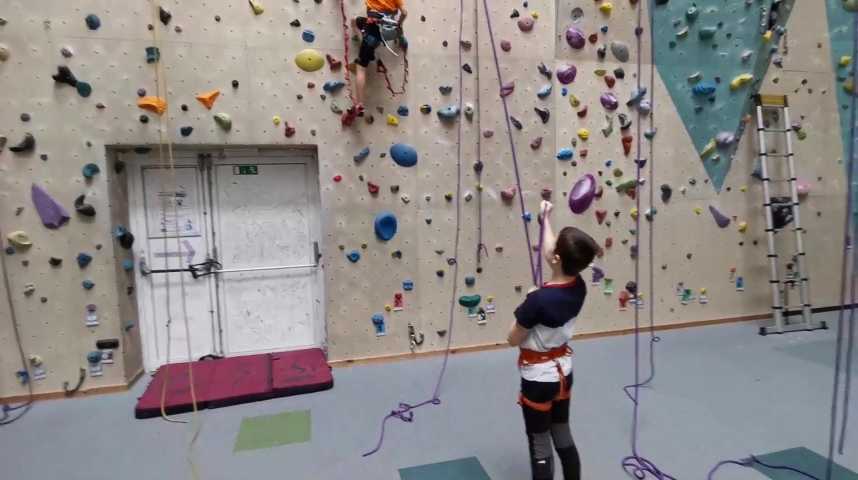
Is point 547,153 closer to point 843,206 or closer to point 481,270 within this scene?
point 481,270

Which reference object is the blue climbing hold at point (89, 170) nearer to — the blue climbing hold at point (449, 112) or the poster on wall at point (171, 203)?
the poster on wall at point (171, 203)

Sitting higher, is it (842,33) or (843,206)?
(842,33)

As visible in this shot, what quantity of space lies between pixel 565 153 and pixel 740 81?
1641 mm

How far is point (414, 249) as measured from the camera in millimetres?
3158

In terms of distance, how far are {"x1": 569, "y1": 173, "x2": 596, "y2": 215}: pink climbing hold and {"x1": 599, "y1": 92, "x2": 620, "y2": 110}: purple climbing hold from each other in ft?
1.73

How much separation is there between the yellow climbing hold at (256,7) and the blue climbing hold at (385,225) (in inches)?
55.3

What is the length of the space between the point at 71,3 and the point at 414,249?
237cm

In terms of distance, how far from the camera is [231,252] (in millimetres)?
3129

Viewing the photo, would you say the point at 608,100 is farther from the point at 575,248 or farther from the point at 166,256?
the point at 166,256

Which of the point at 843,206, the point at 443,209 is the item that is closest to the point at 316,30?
the point at 443,209

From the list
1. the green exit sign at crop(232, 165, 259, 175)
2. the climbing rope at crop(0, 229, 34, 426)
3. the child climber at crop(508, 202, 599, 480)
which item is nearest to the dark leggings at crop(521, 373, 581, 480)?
the child climber at crop(508, 202, 599, 480)

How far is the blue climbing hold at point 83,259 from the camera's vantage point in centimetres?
266

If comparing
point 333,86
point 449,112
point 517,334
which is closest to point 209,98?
point 333,86

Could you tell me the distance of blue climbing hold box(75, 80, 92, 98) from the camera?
→ 2590mm
